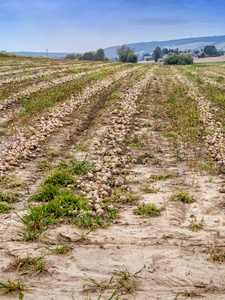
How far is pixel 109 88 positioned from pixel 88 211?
1394 cm

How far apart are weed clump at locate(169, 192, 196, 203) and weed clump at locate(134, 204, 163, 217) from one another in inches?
22.2

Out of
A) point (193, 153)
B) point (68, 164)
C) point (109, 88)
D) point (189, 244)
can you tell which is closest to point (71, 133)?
point (68, 164)

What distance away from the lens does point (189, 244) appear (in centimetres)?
410

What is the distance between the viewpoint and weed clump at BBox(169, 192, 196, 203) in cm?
542

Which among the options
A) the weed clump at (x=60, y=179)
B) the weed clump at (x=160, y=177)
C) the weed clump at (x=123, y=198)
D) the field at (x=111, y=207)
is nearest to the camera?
the field at (x=111, y=207)

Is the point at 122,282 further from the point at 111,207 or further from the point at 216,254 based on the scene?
the point at 111,207

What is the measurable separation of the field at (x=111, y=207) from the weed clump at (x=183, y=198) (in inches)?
0.8

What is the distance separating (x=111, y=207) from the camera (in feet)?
16.6

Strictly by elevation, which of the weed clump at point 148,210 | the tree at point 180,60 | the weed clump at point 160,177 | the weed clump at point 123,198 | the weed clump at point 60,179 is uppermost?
the tree at point 180,60

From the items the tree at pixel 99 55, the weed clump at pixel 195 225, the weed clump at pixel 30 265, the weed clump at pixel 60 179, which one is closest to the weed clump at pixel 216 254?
the weed clump at pixel 195 225

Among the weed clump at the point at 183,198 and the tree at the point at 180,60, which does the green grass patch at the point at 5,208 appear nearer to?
the weed clump at the point at 183,198

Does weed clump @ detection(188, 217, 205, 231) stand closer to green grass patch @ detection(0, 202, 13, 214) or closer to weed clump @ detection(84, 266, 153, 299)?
weed clump @ detection(84, 266, 153, 299)

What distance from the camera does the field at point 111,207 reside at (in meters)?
3.42

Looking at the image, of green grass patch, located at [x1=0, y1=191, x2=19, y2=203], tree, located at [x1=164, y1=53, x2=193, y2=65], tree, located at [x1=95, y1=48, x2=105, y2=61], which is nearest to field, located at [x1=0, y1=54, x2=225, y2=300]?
green grass patch, located at [x1=0, y1=191, x2=19, y2=203]
